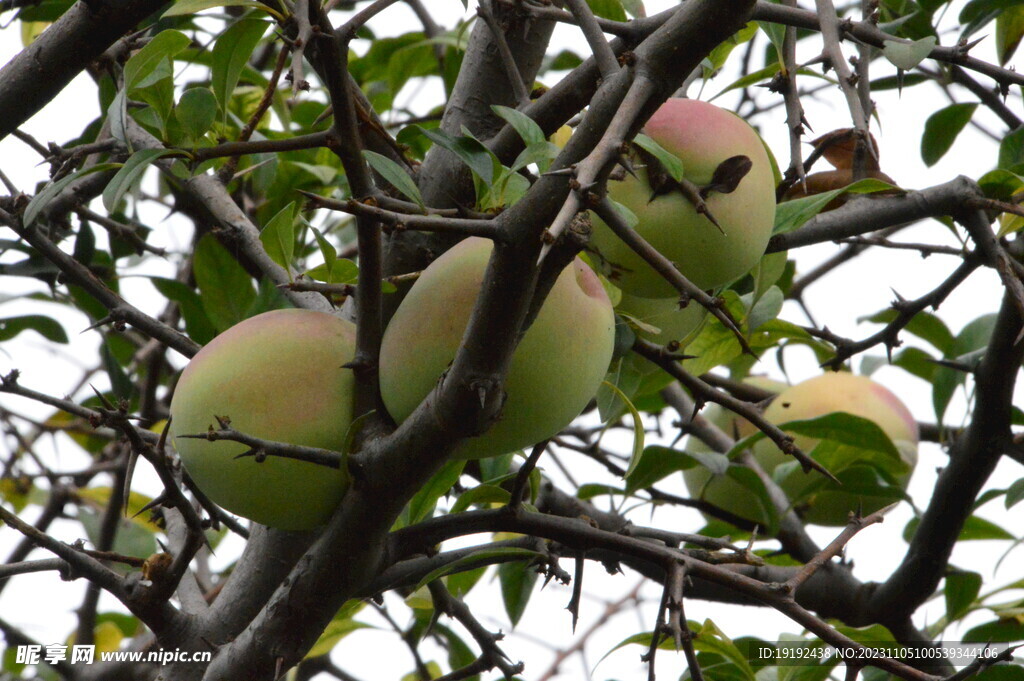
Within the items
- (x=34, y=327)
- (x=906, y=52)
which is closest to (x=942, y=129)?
(x=906, y=52)

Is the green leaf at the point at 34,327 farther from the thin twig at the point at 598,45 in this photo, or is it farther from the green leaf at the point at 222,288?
the thin twig at the point at 598,45

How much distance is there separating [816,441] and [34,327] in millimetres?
1355

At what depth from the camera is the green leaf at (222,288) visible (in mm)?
1407

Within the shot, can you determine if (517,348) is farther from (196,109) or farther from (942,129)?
(942,129)

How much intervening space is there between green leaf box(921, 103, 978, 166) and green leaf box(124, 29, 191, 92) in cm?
116

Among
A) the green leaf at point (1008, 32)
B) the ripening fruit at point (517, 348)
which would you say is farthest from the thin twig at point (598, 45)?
the green leaf at point (1008, 32)

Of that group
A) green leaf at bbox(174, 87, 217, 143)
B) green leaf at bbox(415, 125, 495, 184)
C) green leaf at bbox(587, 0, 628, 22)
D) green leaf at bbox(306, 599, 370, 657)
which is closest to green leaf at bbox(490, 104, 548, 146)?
green leaf at bbox(415, 125, 495, 184)

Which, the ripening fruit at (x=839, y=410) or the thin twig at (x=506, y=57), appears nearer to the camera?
the thin twig at (x=506, y=57)

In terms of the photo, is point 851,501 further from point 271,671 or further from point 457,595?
point 271,671

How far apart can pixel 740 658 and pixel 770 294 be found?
42 cm

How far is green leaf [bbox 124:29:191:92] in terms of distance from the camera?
862mm

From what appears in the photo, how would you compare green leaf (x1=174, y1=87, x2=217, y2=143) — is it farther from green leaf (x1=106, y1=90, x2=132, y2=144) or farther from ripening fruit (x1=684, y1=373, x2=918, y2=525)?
ripening fruit (x1=684, y1=373, x2=918, y2=525)

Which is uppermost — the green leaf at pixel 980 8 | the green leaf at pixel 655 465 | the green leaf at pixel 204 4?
the green leaf at pixel 980 8

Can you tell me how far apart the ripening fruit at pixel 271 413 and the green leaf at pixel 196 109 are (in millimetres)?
182
